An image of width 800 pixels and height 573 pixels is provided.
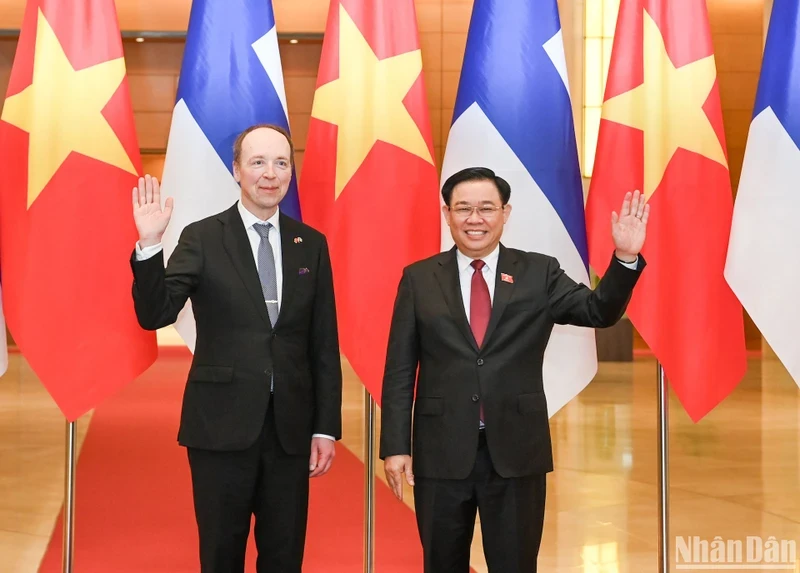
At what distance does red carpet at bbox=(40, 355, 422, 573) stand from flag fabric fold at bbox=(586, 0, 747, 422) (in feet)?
4.79

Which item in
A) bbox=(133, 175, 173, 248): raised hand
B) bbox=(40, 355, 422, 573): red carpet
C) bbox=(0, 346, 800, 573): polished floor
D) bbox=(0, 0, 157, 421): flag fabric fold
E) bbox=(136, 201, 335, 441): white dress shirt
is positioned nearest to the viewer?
bbox=(133, 175, 173, 248): raised hand

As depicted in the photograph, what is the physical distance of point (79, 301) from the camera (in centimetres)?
325

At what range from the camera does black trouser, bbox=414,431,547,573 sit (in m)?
2.51

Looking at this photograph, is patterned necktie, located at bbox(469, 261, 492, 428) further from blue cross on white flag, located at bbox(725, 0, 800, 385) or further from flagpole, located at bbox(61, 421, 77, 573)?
flagpole, located at bbox(61, 421, 77, 573)

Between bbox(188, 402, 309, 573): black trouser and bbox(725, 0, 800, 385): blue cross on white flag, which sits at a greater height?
bbox(725, 0, 800, 385): blue cross on white flag

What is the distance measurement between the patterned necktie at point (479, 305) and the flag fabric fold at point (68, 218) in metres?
1.28

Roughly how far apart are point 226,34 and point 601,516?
3159 millimetres

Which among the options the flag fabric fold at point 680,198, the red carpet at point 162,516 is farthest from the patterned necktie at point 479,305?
the red carpet at point 162,516

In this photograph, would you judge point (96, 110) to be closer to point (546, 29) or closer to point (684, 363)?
point (546, 29)

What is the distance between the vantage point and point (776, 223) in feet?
10.7

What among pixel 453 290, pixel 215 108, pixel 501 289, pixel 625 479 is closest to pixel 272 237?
pixel 453 290

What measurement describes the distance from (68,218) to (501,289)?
5.05ft

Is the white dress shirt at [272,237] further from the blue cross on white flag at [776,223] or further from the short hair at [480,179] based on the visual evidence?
the blue cross on white flag at [776,223]

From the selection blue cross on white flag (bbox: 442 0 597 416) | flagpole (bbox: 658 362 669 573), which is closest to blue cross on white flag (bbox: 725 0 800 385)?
flagpole (bbox: 658 362 669 573)
